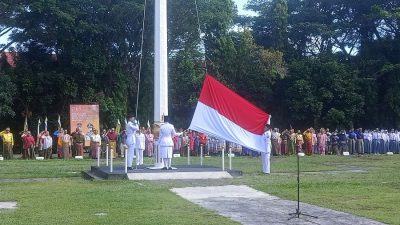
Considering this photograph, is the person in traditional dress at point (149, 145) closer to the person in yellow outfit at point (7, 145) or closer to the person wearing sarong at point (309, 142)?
the person in yellow outfit at point (7, 145)

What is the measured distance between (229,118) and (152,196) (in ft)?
11.5

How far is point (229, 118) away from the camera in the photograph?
17906mm

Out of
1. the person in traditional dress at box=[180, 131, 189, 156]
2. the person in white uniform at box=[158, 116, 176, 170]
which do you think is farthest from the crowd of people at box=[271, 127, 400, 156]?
the person in white uniform at box=[158, 116, 176, 170]

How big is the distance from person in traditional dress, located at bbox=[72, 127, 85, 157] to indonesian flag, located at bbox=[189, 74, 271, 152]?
18.2 meters

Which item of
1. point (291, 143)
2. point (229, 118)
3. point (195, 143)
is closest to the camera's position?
point (229, 118)

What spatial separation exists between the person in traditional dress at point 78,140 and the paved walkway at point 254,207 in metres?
19.2

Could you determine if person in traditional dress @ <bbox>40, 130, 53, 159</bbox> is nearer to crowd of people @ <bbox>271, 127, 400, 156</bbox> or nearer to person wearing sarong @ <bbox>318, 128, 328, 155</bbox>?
crowd of people @ <bbox>271, 127, 400, 156</bbox>

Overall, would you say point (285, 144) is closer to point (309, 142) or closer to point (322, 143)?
point (309, 142)

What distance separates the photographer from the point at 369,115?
51.8 metres

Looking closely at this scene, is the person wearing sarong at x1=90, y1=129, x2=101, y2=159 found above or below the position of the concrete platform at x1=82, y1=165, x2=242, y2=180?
above

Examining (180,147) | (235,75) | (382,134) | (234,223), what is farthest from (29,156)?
(234,223)

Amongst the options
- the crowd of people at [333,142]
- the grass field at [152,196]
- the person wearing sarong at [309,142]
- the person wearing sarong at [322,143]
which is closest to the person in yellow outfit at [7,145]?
the grass field at [152,196]

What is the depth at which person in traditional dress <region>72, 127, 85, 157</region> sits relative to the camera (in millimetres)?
36062

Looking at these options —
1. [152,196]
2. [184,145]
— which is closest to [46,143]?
[184,145]
